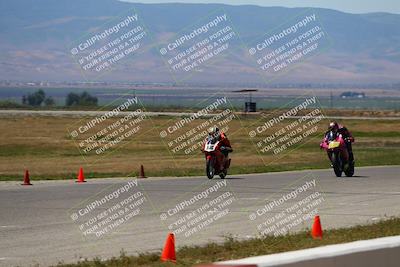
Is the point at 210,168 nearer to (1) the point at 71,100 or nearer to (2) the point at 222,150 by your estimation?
(2) the point at 222,150

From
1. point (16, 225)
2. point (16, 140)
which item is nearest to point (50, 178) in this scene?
point (16, 225)

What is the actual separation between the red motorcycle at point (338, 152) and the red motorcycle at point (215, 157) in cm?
284

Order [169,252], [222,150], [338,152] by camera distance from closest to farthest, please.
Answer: [169,252], [222,150], [338,152]

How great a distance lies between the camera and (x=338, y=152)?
31125 millimetres

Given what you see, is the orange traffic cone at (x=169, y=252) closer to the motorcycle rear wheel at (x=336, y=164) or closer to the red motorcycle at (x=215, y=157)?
the red motorcycle at (x=215, y=157)

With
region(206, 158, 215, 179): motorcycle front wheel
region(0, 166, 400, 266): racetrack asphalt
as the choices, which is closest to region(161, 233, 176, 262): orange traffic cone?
region(0, 166, 400, 266): racetrack asphalt

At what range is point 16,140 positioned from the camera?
59.2 metres

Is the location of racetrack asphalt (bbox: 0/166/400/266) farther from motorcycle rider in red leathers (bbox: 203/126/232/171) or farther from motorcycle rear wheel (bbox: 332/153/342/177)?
motorcycle rear wheel (bbox: 332/153/342/177)

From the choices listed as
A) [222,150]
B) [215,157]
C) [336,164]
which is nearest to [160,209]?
[215,157]

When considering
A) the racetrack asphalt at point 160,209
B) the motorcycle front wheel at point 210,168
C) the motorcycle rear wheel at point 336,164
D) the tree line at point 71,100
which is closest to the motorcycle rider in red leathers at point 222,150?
→ the motorcycle front wheel at point 210,168

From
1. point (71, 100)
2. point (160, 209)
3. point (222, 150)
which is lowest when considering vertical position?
point (160, 209)

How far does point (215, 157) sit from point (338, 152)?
140 inches

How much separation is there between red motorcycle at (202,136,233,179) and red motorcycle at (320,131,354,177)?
2839mm

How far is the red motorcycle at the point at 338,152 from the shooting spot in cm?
3108
